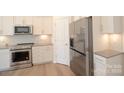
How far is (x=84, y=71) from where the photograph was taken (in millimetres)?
1205

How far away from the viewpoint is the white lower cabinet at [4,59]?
3.86 feet

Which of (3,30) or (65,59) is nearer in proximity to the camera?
(3,30)

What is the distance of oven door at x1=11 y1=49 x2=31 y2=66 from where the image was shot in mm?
1266

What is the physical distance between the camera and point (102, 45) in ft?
3.84

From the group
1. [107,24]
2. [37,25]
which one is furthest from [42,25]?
[107,24]

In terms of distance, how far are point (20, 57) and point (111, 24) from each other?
90 centimetres

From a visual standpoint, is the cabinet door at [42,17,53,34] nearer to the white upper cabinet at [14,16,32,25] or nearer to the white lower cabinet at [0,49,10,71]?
the white upper cabinet at [14,16,32,25]

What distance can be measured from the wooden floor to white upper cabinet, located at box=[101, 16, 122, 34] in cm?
49
